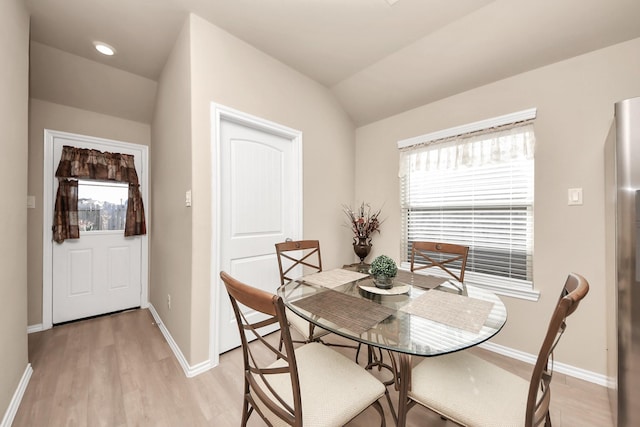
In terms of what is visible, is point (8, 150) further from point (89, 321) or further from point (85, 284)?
point (89, 321)

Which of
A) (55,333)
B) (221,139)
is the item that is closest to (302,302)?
(221,139)

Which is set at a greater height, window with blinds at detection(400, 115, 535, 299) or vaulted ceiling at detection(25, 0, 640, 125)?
vaulted ceiling at detection(25, 0, 640, 125)

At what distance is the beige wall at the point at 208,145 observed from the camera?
1.86 metres

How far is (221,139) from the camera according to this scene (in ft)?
6.80

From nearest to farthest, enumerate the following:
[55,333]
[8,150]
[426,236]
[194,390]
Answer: [8,150] → [194,390] → [55,333] → [426,236]

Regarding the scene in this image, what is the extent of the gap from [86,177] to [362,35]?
3.28 metres

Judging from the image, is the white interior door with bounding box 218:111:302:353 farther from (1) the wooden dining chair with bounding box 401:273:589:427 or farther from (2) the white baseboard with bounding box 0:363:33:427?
(1) the wooden dining chair with bounding box 401:273:589:427

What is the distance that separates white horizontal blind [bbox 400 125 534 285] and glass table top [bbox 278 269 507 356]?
3.04ft

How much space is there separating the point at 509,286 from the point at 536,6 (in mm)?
2129

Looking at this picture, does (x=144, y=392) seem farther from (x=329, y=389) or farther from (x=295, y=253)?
(x=295, y=253)

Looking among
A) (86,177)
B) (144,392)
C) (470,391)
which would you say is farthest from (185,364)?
(86,177)

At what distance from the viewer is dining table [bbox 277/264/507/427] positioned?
0.98 meters

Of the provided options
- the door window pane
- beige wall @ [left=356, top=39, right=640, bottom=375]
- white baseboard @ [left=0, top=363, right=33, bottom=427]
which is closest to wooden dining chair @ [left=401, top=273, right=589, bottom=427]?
beige wall @ [left=356, top=39, right=640, bottom=375]

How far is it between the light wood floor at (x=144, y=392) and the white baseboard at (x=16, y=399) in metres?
0.03
